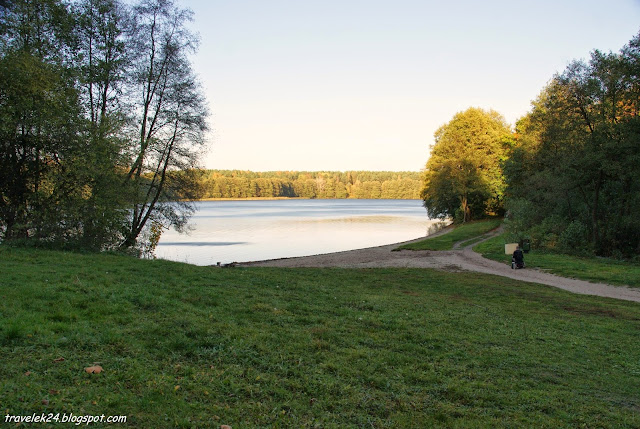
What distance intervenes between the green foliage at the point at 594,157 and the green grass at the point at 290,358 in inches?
662

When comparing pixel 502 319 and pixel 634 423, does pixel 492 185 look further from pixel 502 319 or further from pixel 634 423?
pixel 634 423

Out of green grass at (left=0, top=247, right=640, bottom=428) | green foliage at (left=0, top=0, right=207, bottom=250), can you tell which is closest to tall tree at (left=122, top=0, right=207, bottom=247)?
green foliage at (left=0, top=0, right=207, bottom=250)

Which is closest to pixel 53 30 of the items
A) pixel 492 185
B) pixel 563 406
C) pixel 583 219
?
pixel 563 406

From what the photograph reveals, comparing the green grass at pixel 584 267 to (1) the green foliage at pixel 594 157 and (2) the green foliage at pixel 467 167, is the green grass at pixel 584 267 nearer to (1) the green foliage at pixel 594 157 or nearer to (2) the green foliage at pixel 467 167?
(1) the green foliage at pixel 594 157

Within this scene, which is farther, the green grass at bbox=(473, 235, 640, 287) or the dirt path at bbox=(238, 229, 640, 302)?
the green grass at bbox=(473, 235, 640, 287)

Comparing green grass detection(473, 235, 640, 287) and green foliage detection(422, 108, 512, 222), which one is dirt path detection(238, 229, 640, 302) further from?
green foliage detection(422, 108, 512, 222)

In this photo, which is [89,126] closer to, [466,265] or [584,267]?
[466,265]

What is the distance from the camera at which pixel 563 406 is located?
5.47 m

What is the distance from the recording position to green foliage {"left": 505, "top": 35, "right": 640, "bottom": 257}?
949 inches

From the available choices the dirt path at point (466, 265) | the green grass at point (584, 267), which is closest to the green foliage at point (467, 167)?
the dirt path at point (466, 265)

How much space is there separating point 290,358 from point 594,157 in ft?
81.2

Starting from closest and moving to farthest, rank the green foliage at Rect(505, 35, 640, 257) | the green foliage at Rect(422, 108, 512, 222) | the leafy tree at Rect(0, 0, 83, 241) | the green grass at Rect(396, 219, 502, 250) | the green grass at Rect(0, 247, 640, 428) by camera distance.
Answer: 1. the green grass at Rect(0, 247, 640, 428)
2. the leafy tree at Rect(0, 0, 83, 241)
3. the green foliage at Rect(505, 35, 640, 257)
4. the green grass at Rect(396, 219, 502, 250)
5. the green foliage at Rect(422, 108, 512, 222)

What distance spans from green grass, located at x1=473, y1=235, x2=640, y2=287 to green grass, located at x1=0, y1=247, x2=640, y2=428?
8652 mm

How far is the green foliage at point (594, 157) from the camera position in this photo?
24094 mm
